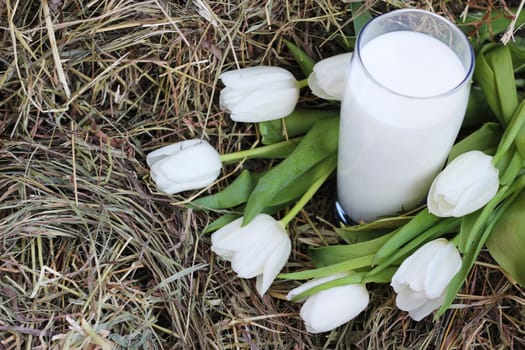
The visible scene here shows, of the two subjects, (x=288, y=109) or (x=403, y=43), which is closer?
(x=403, y=43)

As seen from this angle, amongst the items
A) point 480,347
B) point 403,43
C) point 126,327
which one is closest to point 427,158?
point 403,43

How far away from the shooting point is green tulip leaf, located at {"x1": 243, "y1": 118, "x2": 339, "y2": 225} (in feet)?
2.95

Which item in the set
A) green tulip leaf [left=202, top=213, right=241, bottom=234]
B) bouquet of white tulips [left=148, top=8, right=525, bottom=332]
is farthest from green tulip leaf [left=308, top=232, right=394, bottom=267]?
green tulip leaf [left=202, top=213, right=241, bottom=234]

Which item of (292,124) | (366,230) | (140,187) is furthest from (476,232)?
(140,187)

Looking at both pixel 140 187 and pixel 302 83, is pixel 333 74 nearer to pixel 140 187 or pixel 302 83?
pixel 302 83

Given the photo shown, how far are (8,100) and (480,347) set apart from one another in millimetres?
597

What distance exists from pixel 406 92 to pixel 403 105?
0.05 ft

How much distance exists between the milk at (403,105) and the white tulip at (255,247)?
121 millimetres

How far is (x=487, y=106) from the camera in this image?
932 mm

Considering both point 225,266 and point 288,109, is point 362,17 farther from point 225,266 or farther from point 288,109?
point 225,266

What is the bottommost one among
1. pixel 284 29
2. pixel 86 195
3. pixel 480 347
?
pixel 480 347

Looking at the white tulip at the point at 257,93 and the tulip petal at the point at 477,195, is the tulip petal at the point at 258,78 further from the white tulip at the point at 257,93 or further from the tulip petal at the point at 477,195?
the tulip petal at the point at 477,195

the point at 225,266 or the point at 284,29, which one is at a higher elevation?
the point at 284,29

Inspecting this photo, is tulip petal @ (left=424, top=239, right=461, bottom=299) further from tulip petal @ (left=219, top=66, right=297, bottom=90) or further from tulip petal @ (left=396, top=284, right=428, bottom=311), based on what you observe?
tulip petal @ (left=219, top=66, right=297, bottom=90)
